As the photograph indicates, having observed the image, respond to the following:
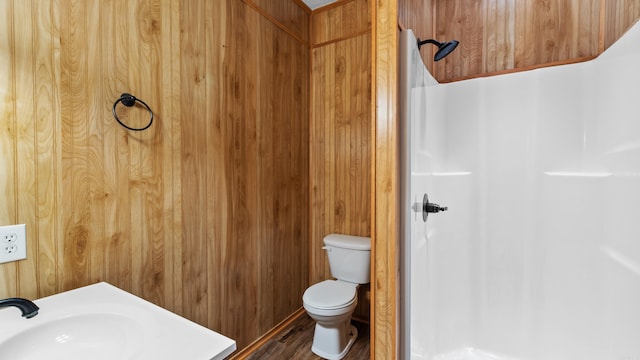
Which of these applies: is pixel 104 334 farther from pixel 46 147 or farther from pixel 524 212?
pixel 524 212

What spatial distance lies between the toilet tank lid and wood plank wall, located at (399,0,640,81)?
125 centimetres

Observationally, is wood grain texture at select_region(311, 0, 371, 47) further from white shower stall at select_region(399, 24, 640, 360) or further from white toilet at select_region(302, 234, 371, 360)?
white toilet at select_region(302, 234, 371, 360)

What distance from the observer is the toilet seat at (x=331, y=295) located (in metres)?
1.81

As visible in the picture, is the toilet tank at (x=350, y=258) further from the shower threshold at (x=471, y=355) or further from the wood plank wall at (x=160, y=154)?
the shower threshold at (x=471, y=355)

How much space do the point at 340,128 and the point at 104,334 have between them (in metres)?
2.00

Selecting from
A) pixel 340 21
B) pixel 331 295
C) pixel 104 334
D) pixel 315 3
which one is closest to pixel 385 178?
pixel 104 334

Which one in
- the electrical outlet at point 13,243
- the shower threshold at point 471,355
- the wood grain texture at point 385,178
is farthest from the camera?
the shower threshold at point 471,355

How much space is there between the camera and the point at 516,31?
163 cm

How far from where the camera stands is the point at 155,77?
4.63 ft

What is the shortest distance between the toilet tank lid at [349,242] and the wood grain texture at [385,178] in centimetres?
94

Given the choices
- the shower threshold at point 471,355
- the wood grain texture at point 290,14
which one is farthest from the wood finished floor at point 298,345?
the wood grain texture at point 290,14

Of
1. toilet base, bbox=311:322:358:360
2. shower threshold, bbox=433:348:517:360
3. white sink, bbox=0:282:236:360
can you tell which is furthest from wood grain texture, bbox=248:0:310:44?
shower threshold, bbox=433:348:517:360

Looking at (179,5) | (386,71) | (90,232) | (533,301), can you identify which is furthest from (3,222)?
(533,301)

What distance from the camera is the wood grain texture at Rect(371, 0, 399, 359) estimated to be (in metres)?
1.09
